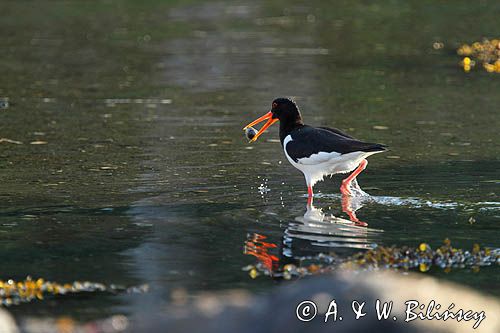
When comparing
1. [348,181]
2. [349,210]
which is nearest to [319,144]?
[348,181]

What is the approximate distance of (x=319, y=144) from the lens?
543 inches

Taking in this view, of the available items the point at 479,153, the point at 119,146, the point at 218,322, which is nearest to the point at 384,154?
the point at 479,153

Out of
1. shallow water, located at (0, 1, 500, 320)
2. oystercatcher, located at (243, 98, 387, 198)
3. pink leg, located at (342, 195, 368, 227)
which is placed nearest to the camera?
shallow water, located at (0, 1, 500, 320)

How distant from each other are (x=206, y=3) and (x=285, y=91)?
16.2m

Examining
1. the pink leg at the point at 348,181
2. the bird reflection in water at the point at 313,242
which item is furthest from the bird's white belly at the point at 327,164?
the bird reflection in water at the point at 313,242

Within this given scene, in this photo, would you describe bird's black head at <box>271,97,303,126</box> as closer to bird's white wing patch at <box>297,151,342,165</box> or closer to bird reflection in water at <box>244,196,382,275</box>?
bird's white wing patch at <box>297,151,342,165</box>

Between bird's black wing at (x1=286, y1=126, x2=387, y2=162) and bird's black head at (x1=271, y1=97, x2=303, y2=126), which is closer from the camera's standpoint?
bird's black wing at (x1=286, y1=126, x2=387, y2=162)

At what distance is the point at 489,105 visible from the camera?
21031 millimetres

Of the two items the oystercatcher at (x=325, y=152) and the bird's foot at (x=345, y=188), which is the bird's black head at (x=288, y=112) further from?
the bird's foot at (x=345, y=188)

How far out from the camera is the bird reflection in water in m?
10.8

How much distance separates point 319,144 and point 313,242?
2497mm

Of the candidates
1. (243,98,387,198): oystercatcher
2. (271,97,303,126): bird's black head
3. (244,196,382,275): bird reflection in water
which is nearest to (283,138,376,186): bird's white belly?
(243,98,387,198): oystercatcher

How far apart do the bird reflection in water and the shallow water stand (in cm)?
5

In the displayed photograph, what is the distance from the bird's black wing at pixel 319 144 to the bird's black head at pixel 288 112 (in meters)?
0.49
